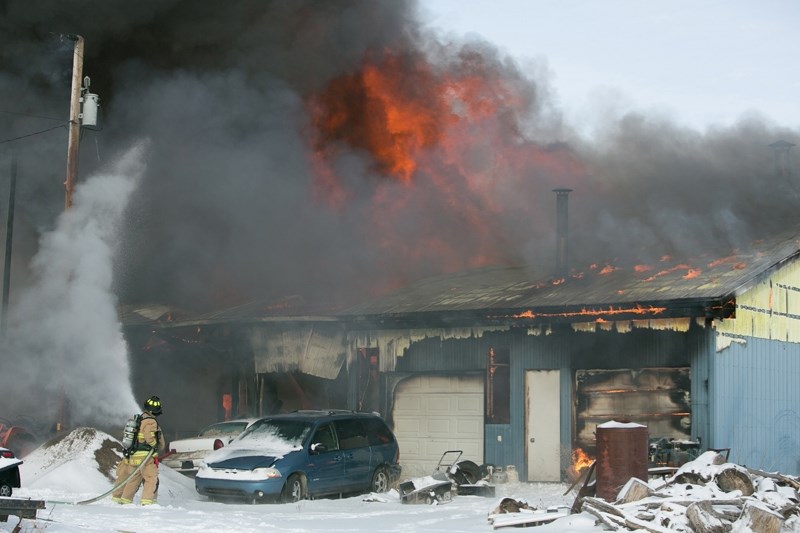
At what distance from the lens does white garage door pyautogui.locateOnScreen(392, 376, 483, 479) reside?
21094 millimetres

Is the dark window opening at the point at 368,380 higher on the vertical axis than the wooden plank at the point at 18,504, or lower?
higher

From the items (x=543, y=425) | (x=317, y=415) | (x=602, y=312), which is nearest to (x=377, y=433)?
(x=317, y=415)

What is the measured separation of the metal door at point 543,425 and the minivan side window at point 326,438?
4.56m

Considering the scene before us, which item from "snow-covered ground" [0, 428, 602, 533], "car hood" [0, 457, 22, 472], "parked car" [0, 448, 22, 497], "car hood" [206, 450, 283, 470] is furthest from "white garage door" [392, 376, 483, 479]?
"car hood" [0, 457, 22, 472]

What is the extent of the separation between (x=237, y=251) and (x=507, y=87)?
27.5 ft

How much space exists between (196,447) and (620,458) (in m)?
9.09

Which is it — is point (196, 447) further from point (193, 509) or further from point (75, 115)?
point (75, 115)

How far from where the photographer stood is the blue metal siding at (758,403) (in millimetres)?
17953

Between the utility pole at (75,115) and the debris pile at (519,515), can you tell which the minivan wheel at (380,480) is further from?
the utility pole at (75,115)

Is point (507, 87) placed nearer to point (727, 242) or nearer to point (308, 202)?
point (308, 202)

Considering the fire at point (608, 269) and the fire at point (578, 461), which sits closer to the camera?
the fire at point (578, 461)

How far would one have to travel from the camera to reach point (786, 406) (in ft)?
64.2

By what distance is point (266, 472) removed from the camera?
1581 cm

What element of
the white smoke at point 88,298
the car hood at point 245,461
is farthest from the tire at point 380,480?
the white smoke at point 88,298
